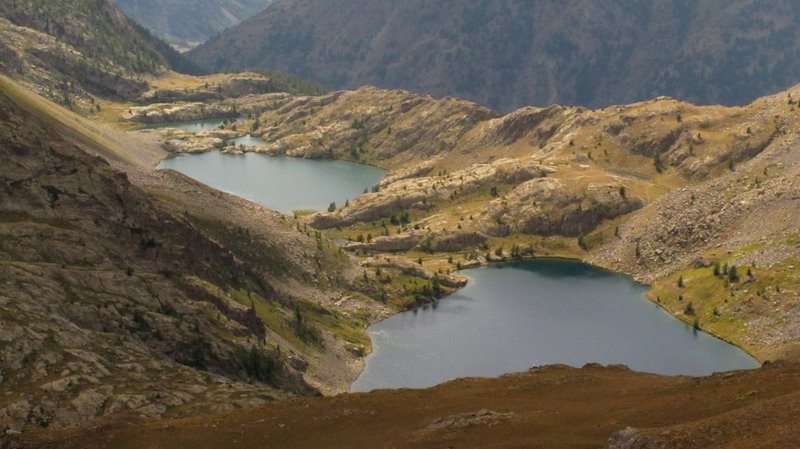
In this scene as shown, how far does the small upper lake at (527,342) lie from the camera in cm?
15588

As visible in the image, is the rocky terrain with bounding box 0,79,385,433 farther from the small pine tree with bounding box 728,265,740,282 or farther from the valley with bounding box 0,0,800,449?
the small pine tree with bounding box 728,265,740,282

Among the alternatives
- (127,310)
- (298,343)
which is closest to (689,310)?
(298,343)

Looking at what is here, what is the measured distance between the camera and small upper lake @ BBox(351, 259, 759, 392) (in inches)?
6137

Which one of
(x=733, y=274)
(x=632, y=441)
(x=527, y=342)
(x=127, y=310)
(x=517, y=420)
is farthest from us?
(x=733, y=274)

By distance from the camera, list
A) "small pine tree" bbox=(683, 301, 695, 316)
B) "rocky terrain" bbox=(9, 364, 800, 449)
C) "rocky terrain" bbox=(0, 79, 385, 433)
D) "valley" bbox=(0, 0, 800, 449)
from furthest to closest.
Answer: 1. "small pine tree" bbox=(683, 301, 695, 316)
2. "rocky terrain" bbox=(0, 79, 385, 433)
3. "valley" bbox=(0, 0, 800, 449)
4. "rocky terrain" bbox=(9, 364, 800, 449)

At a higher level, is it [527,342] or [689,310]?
[689,310]

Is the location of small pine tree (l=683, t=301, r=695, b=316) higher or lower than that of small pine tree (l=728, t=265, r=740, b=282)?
lower

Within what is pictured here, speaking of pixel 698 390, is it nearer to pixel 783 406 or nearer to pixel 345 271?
pixel 783 406

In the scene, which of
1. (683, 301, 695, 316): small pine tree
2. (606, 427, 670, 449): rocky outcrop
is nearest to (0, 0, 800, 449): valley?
(606, 427, 670, 449): rocky outcrop

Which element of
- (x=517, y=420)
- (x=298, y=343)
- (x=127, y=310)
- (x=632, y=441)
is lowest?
(x=632, y=441)

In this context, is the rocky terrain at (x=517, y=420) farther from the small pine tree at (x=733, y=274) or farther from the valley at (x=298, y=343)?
Result: the small pine tree at (x=733, y=274)

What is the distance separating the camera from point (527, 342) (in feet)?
566

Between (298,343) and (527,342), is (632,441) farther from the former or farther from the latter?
(527,342)

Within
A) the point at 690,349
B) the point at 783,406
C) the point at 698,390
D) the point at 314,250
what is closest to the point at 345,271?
the point at 314,250
